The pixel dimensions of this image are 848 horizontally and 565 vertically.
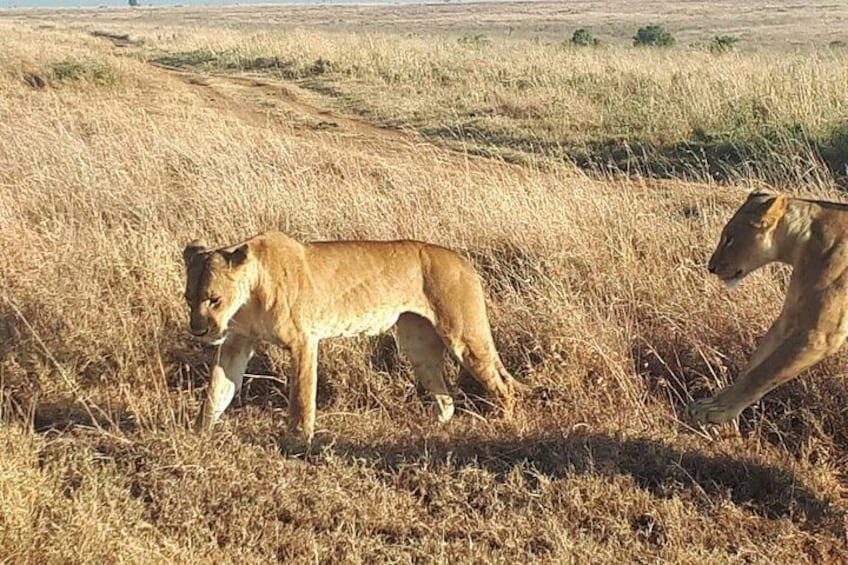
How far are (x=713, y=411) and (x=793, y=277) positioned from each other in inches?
29.1

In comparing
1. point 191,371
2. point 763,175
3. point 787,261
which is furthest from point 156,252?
point 763,175

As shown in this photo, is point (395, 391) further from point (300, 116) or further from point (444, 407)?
point (300, 116)

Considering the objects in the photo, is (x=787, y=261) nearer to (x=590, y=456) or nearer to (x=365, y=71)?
(x=590, y=456)

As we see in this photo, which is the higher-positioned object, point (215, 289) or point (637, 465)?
point (215, 289)

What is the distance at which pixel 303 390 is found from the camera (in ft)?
15.9

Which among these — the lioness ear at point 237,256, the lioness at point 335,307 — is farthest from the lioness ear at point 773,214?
the lioness ear at point 237,256

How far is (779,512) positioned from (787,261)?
113 cm

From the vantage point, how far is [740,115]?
13.7 meters

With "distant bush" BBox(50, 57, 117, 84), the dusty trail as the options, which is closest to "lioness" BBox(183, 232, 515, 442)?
the dusty trail

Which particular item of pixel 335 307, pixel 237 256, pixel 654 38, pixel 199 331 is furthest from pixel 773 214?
pixel 654 38

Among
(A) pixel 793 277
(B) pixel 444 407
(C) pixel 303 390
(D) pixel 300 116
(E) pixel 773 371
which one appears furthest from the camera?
(D) pixel 300 116

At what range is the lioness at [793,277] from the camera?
13.0 ft

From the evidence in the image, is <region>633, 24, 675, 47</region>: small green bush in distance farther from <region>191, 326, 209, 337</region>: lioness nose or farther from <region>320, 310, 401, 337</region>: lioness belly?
<region>191, 326, 209, 337</region>: lioness nose

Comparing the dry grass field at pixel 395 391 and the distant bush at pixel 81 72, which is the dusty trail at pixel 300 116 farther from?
the distant bush at pixel 81 72
